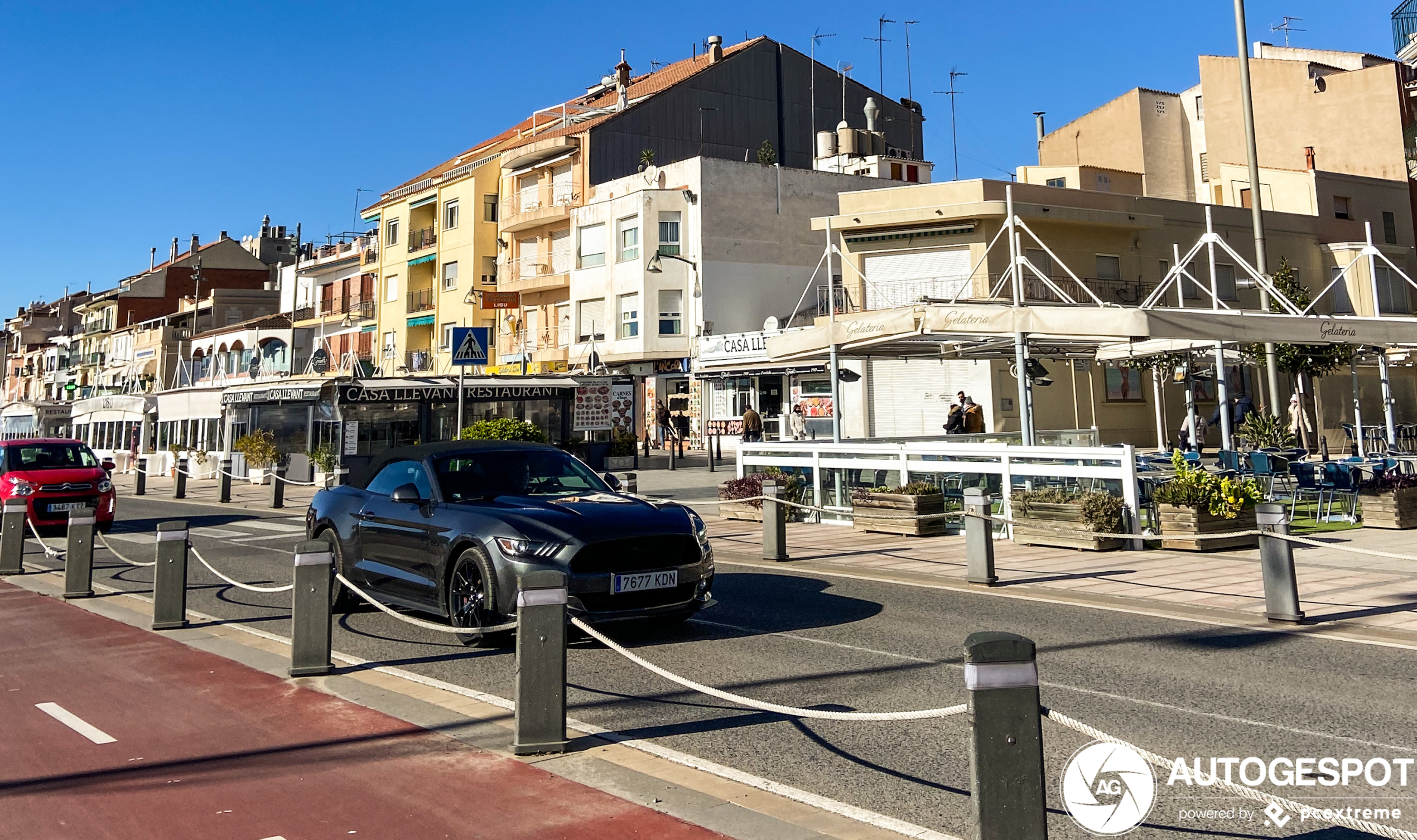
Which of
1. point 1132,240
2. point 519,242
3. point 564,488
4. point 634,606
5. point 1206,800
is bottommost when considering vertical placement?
point 1206,800

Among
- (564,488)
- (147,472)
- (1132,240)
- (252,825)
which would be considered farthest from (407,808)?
(147,472)

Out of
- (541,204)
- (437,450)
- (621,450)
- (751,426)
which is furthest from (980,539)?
(541,204)

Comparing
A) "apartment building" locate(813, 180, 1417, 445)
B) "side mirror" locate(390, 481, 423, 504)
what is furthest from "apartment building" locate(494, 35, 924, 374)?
"side mirror" locate(390, 481, 423, 504)

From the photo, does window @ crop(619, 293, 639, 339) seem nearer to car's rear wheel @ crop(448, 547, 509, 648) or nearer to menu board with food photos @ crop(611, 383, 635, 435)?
menu board with food photos @ crop(611, 383, 635, 435)

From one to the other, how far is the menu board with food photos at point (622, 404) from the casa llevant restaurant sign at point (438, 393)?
140cm

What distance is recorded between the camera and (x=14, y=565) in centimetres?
1274

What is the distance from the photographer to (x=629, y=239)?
43188mm

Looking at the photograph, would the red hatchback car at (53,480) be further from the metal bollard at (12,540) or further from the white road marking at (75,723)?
the white road marking at (75,723)

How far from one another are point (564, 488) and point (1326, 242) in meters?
38.8

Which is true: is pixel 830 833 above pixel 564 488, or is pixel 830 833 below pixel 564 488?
below

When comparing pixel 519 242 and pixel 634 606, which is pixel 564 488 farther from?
pixel 519 242

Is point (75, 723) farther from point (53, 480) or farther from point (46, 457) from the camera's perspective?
point (46, 457)

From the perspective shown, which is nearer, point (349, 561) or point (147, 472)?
point (349, 561)

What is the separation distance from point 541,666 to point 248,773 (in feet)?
4.74
